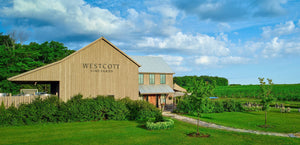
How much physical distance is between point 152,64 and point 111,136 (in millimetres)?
21401

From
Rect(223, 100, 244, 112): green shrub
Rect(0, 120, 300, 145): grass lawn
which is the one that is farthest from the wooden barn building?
Rect(223, 100, 244, 112): green shrub

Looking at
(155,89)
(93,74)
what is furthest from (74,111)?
(155,89)

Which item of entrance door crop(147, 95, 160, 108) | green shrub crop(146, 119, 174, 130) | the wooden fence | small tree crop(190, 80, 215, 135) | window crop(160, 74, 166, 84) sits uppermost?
window crop(160, 74, 166, 84)

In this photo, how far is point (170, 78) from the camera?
3472 centimetres

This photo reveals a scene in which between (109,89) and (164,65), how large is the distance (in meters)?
13.2

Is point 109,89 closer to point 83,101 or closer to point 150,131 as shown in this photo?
point 83,101

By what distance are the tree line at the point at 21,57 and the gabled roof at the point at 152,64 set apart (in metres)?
25.0

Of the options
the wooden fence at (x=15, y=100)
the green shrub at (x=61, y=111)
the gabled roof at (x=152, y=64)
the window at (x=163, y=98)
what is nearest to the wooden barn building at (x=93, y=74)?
the green shrub at (x=61, y=111)

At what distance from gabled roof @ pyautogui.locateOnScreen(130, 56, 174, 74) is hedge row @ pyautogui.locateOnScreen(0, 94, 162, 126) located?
33.8 feet

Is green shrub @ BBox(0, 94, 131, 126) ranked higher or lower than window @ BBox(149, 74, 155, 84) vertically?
lower

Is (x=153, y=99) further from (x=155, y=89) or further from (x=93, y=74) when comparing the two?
(x=93, y=74)

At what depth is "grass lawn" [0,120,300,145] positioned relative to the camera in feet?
43.7

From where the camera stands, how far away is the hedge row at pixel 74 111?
18.3 meters

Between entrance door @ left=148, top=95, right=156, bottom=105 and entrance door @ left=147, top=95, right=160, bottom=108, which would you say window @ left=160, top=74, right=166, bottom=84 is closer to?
entrance door @ left=147, top=95, right=160, bottom=108
